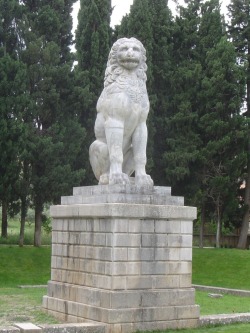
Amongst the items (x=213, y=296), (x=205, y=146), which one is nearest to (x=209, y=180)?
(x=205, y=146)

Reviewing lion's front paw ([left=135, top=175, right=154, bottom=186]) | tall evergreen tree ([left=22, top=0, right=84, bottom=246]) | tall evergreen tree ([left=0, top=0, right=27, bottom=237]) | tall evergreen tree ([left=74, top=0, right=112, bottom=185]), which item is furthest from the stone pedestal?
tall evergreen tree ([left=74, top=0, right=112, bottom=185])

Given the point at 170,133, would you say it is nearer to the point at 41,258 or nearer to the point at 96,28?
the point at 96,28

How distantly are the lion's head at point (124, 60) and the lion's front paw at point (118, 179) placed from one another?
4.78 feet

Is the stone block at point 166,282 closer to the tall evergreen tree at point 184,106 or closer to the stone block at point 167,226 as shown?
the stone block at point 167,226

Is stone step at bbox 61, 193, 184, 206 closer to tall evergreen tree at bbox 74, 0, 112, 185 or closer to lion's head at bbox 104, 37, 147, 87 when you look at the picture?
lion's head at bbox 104, 37, 147, 87

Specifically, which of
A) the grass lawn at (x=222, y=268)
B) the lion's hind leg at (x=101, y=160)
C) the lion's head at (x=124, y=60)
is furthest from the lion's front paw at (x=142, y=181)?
the grass lawn at (x=222, y=268)

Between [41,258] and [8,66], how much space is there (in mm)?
6606

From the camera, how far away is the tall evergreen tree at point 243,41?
25.8 m

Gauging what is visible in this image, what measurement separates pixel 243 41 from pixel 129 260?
1960 cm

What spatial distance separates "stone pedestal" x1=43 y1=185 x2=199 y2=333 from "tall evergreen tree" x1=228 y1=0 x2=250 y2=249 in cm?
1652

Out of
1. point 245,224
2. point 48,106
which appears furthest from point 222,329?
point 245,224

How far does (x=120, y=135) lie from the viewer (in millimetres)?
9609

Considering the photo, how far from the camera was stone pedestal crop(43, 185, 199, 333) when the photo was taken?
8898 mm

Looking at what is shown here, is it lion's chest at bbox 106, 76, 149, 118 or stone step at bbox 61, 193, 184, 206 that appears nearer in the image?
stone step at bbox 61, 193, 184, 206
